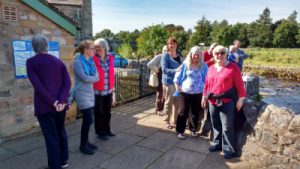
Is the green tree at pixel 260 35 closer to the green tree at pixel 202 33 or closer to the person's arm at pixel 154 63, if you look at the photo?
the green tree at pixel 202 33

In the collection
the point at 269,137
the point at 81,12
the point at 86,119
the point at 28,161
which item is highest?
the point at 81,12

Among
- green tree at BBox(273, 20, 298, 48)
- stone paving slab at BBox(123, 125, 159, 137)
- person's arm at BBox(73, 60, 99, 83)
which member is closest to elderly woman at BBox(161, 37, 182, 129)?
stone paving slab at BBox(123, 125, 159, 137)

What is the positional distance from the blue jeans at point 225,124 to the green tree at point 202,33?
3333 cm

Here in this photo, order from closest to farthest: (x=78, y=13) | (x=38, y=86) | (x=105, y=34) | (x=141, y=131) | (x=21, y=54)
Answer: (x=38, y=86)
(x=21, y=54)
(x=141, y=131)
(x=78, y=13)
(x=105, y=34)

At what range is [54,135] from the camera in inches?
122

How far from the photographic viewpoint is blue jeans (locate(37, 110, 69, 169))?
304 centimetres

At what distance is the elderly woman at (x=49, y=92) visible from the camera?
2.89 meters

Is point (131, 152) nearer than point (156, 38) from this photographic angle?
Yes

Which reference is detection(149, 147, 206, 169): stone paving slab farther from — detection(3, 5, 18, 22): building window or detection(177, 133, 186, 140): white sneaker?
detection(3, 5, 18, 22): building window

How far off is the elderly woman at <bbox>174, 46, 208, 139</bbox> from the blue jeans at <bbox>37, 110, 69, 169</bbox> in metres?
2.10

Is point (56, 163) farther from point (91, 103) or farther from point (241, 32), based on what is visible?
point (241, 32)

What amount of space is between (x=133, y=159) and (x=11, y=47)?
289 cm

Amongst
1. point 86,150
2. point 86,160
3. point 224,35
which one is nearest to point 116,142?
point 86,150

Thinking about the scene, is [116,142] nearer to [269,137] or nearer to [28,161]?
[28,161]
